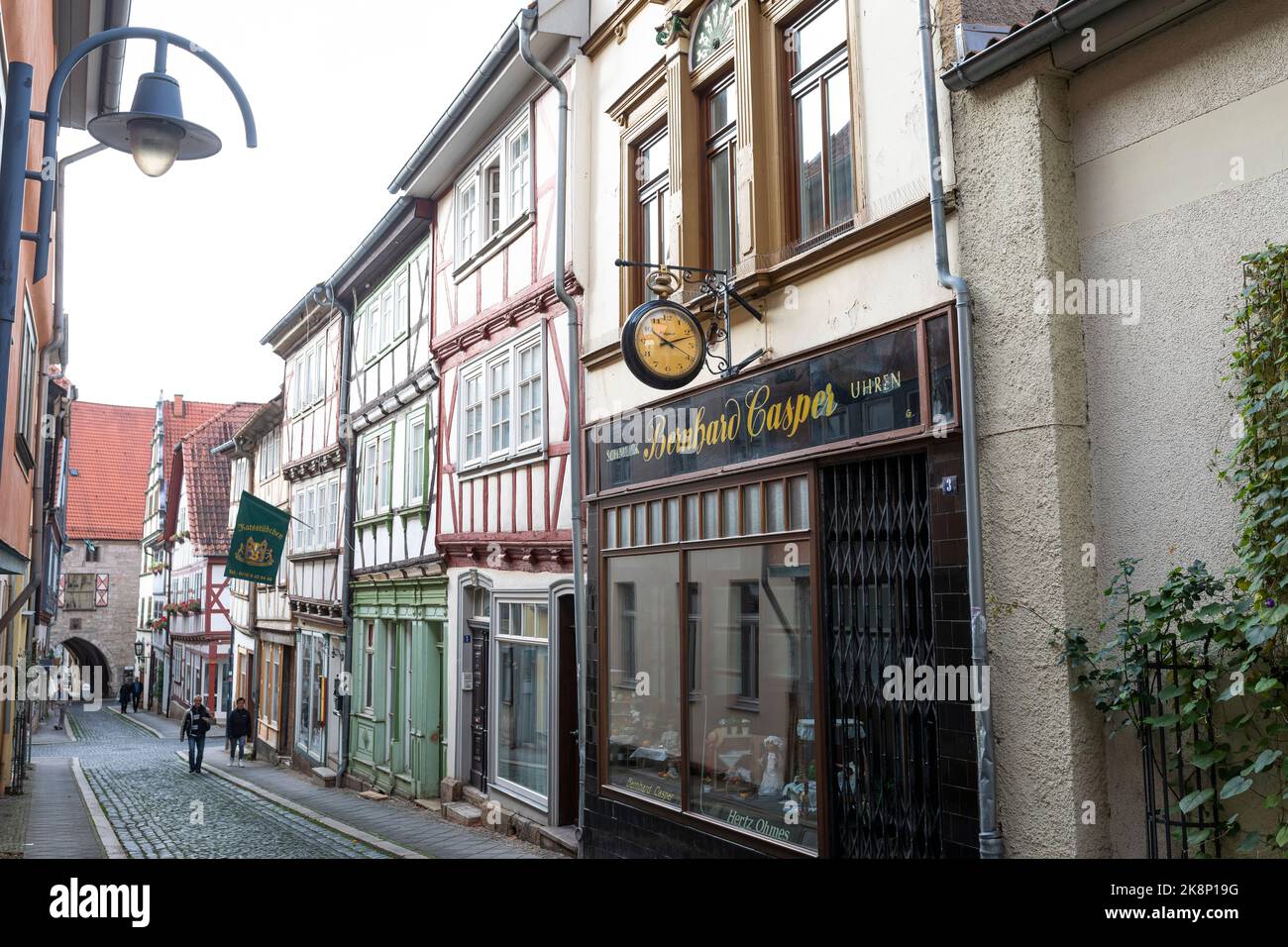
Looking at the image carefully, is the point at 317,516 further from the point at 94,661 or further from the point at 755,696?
the point at 94,661

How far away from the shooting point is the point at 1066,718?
18.8 feet

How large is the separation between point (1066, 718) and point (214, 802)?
14.7m

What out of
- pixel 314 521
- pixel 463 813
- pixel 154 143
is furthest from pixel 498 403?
pixel 314 521

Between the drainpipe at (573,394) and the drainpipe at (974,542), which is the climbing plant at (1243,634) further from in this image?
the drainpipe at (573,394)

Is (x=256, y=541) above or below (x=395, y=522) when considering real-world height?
below

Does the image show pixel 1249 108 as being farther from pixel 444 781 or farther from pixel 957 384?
pixel 444 781

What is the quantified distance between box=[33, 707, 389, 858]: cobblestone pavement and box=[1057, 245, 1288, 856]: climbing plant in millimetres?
8125

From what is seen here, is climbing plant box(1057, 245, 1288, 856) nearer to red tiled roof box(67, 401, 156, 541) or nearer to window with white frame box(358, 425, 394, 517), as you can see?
window with white frame box(358, 425, 394, 517)

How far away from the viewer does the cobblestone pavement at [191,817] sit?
11891 millimetres

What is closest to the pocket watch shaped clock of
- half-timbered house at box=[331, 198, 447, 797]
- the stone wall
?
half-timbered house at box=[331, 198, 447, 797]

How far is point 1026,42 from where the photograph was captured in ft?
19.6

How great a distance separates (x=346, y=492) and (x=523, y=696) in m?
8.72

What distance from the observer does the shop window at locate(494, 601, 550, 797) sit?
11953 mm

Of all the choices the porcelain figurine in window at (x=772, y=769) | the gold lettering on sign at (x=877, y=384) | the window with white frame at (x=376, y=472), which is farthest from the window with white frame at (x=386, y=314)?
the gold lettering on sign at (x=877, y=384)
